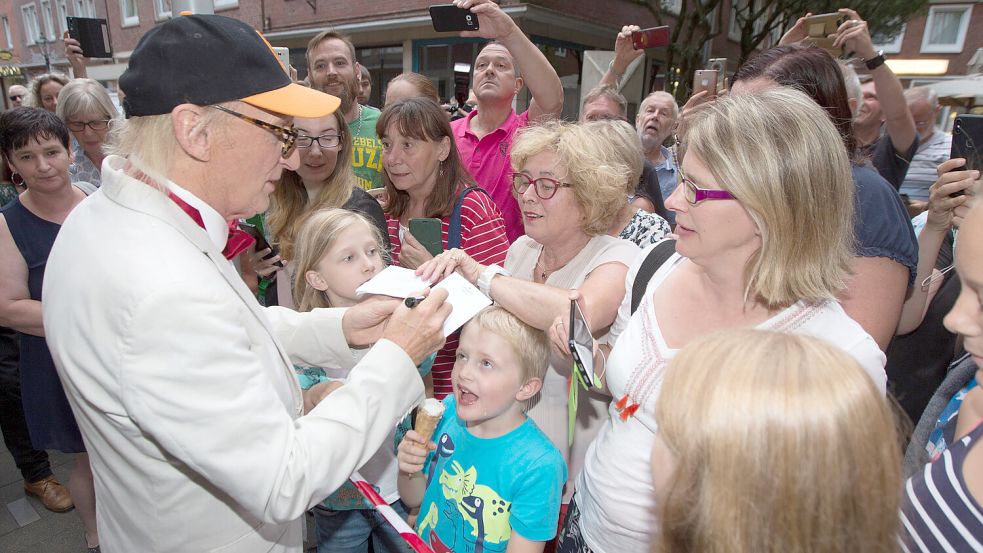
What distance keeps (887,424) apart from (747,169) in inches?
28.6

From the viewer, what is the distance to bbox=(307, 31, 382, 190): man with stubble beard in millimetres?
3773

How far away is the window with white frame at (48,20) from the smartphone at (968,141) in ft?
111

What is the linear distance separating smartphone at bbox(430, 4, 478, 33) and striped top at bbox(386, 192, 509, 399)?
1.28 m

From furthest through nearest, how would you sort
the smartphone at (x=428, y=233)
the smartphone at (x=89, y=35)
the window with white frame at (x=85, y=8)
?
the window with white frame at (x=85, y=8) < the smartphone at (x=89, y=35) < the smartphone at (x=428, y=233)

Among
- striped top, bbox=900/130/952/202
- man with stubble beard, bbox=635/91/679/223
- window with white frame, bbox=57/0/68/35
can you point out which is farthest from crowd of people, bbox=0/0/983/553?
window with white frame, bbox=57/0/68/35

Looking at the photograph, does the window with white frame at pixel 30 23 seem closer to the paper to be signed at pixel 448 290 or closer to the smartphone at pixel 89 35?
the smartphone at pixel 89 35

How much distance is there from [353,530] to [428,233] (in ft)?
4.31

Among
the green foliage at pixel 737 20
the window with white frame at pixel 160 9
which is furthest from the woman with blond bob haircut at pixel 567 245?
the window with white frame at pixel 160 9

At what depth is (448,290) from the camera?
1.71 meters

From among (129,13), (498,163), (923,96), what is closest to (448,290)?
(498,163)

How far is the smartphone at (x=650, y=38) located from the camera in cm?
395

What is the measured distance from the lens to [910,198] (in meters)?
4.80

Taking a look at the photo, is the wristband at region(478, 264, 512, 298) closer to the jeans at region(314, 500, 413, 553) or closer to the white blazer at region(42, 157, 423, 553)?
the white blazer at region(42, 157, 423, 553)

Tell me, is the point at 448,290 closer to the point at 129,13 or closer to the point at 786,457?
the point at 786,457
